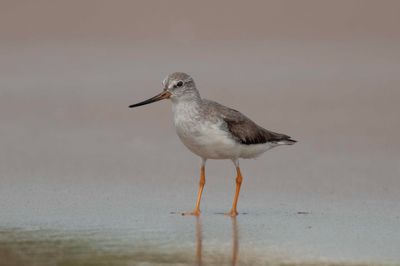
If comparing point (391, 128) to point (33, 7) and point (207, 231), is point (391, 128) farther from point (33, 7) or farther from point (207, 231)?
point (33, 7)

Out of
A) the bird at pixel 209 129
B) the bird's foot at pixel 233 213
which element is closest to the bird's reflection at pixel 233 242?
the bird's foot at pixel 233 213

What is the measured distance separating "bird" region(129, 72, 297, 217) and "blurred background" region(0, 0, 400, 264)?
49cm

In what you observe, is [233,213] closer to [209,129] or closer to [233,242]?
[209,129]

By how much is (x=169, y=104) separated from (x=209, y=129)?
5895mm

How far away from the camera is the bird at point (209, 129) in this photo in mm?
10141

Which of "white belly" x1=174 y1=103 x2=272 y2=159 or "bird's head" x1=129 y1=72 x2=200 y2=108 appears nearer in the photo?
"white belly" x1=174 y1=103 x2=272 y2=159

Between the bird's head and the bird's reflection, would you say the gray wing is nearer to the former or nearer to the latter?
the bird's head

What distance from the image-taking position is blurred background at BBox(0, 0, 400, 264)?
420 inches

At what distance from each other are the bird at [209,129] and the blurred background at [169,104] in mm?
487

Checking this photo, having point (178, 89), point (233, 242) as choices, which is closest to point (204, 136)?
point (178, 89)

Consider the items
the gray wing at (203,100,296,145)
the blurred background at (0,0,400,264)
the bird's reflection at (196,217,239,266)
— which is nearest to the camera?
the bird's reflection at (196,217,239,266)

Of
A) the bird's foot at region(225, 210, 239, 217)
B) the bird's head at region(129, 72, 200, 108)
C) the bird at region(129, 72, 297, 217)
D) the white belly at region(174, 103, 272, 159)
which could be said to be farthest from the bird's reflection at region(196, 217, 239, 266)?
the bird's head at region(129, 72, 200, 108)

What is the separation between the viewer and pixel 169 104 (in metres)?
16.0

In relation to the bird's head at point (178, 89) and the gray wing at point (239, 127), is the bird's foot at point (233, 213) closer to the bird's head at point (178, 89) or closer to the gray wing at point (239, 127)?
the gray wing at point (239, 127)
